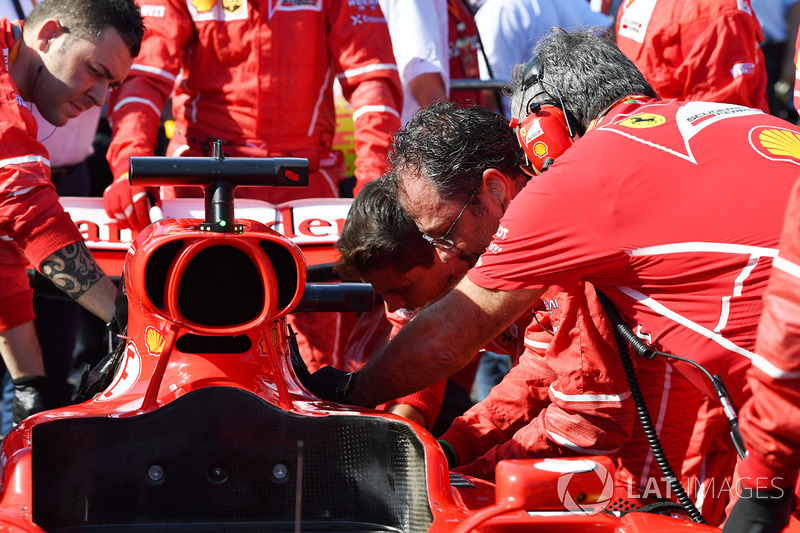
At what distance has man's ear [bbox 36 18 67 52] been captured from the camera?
3787mm

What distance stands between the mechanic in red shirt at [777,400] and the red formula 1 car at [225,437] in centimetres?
33

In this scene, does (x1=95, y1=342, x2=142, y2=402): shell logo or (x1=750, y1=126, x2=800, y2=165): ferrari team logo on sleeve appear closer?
(x1=750, y1=126, x2=800, y2=165): ferrari team logo on sleeve

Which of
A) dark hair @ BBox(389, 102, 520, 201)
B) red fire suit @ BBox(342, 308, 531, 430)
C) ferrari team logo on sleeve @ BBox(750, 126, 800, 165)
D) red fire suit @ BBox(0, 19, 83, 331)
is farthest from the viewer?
red fire suit @ BBox(342, 308, 531, 430)

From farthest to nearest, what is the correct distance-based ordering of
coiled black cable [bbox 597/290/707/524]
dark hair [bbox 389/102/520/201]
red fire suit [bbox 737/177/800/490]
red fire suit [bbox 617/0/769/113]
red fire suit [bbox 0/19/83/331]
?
red fire suit [bbox 617/0/769/113] → red fire suit [bbox 0/19/83/331] → dark hair [bbox 389/102/520/201] → coiled black cable [bbox 597/290/707/524] → red fire suit [bbox 737/177/800/490]

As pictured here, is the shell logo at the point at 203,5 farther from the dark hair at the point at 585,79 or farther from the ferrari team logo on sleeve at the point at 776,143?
the ferrari team logo on sleeve at the point at 776,143

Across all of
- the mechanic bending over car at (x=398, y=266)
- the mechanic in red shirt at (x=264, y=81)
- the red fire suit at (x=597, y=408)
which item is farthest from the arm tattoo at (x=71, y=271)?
the red fire suit at (x=597, y=408)

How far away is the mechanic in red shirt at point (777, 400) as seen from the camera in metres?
1.56

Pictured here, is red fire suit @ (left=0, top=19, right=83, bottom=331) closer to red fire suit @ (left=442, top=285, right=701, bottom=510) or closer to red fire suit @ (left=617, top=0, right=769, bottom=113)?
red fire suit @ (left=442, top=285, right=701, bottom=510)

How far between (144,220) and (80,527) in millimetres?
2019

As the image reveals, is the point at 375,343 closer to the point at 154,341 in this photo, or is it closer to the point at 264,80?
the point at 264,80

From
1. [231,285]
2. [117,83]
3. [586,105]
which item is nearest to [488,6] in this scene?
[117,83]

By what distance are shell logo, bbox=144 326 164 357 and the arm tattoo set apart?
1.07 meters

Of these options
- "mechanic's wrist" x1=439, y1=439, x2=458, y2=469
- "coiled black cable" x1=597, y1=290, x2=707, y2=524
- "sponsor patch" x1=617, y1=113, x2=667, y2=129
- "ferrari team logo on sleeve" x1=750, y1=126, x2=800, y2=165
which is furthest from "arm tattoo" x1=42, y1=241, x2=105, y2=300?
"ferrari team logo on sleeve" x1=750, y1=126, x2=800, y2=165

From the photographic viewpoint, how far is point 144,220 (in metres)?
4.00
